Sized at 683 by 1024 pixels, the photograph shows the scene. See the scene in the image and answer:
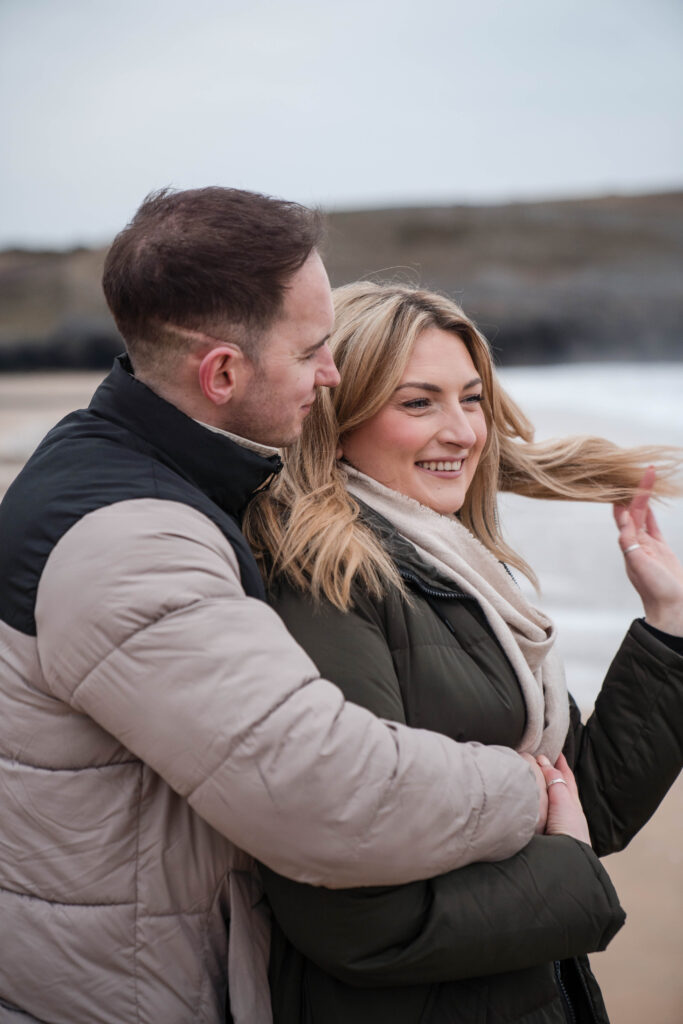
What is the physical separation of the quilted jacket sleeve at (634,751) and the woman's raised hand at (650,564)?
7 cm

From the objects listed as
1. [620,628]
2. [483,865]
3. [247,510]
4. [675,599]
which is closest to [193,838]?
[483,865]

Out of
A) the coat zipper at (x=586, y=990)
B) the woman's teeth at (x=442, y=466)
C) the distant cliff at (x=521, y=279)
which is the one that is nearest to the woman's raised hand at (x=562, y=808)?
the coat zipper at (x=586, y=990)

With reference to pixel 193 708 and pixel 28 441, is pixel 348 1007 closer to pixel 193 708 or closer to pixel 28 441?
pixel 193 708

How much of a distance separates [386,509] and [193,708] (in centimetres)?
62

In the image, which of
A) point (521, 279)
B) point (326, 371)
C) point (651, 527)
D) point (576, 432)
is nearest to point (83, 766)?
point (326, 371)

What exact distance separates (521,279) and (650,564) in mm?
6912

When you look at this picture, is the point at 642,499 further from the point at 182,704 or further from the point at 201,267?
the point at 182,704

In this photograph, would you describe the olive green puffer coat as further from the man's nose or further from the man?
the man's nose

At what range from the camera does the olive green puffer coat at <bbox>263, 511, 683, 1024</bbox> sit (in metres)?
1.05

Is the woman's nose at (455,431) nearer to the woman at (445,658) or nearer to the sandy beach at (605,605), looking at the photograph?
the woman at (445,658)

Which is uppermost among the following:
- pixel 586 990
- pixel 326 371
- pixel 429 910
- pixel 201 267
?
pixel 201 267

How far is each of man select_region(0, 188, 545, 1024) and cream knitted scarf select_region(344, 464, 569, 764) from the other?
246 mm

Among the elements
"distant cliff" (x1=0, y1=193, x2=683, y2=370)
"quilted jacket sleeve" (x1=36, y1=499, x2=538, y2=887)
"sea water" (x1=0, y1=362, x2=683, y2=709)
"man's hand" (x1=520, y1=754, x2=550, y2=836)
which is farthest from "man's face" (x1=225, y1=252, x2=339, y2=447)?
"distant cliff" (x1=0, y1=193, x2=683, y2=370)

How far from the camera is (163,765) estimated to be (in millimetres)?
903
